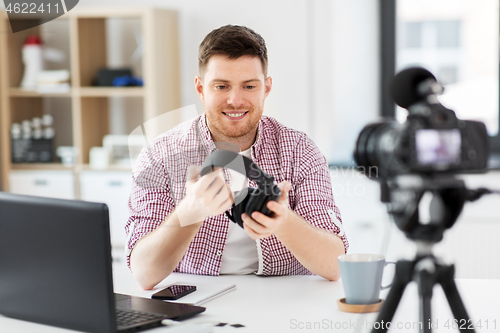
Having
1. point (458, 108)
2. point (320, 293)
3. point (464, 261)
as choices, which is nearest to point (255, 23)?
point (458, 108)

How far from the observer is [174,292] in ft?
3.77

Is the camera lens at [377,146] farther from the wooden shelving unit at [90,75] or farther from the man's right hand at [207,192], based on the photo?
the wooden shelving unit at [90,75]

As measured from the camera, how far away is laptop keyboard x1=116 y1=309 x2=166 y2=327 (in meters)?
0.95

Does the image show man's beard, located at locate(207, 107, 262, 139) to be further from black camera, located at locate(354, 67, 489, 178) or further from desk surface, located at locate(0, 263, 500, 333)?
black camera, located at locate(354, 67, 489, 178)

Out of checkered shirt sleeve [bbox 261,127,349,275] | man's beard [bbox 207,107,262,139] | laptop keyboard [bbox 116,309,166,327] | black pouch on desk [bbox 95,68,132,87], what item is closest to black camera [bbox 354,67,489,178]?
laptop keyboard [bbox 116,309,166,327]

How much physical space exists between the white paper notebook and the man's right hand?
165 mm

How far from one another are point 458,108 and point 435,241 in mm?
2179

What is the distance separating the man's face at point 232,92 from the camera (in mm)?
1338

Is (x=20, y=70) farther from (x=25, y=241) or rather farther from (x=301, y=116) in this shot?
(x=25, y=241)

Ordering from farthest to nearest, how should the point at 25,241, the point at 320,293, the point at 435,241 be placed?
1. the point at 320,293
2. the point at 25,241
3. the point at 435,241

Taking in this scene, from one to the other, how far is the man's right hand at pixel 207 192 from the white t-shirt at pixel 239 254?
0.29 m

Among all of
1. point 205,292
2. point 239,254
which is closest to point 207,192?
point 205,292

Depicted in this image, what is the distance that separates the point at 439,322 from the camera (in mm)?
1004

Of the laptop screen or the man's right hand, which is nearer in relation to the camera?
the laptop screen
